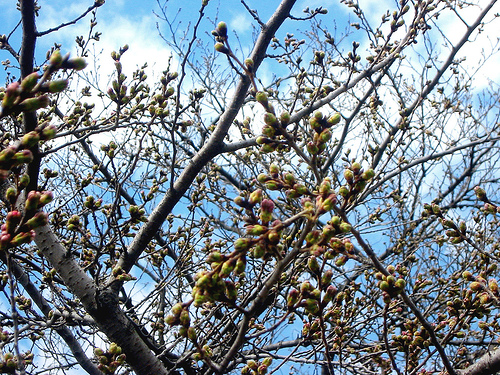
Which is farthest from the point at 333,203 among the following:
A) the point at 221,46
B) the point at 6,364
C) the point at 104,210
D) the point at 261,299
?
the point at 104,210

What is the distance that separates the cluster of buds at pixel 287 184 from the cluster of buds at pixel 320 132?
14 centimetres

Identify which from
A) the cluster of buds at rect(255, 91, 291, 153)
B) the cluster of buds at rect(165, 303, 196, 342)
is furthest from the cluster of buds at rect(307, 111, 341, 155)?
the cluster of buds at rect(165, 303, 196, 342)

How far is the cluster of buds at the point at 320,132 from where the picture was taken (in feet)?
5.13

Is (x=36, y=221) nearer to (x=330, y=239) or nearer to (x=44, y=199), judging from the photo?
(x=44, y=199)

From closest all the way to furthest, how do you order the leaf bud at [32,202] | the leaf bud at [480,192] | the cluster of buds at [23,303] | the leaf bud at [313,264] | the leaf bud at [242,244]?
the leaf bud at [242,244], the leaf bud at [32,202], the leaf bud at [313,264], the leaf bud at [480,192], the cluster of buds at [23,303]

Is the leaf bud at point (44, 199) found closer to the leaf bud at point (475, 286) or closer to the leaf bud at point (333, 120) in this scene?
the leaf bud at point (333, 120)

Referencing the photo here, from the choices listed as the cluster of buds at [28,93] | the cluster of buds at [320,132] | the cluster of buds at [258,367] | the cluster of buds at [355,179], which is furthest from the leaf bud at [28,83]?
the cluster of buds at [258,367]

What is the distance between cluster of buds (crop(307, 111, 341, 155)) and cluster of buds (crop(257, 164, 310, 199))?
14 cm

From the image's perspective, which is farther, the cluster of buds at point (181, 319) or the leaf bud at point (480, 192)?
the leaf bud at point (480, 192)

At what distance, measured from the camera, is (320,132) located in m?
1.63

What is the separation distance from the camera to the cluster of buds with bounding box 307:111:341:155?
61.6 inches

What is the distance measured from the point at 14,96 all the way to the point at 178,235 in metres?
2.88

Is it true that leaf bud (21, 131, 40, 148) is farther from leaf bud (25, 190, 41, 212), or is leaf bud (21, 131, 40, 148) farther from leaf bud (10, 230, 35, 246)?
leaf bud (10, 230, 35, 246)

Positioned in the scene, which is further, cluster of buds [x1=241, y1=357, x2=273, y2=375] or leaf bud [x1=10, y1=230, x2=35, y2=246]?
cluster of buds [x1=241, y1=357, x2=273, y2=375]
